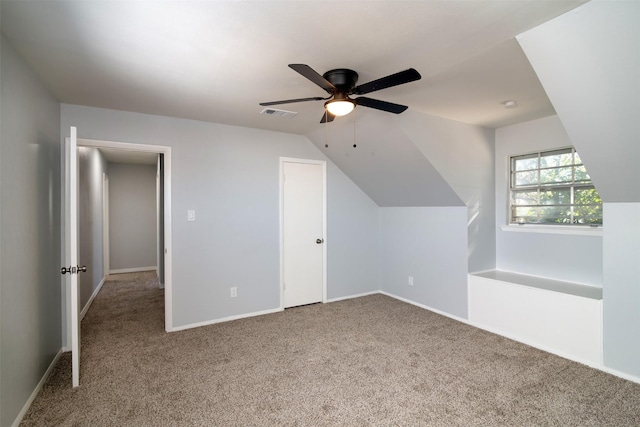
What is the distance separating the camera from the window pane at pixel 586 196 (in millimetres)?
3238

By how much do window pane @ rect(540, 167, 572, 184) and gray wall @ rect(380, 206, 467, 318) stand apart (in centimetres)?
97

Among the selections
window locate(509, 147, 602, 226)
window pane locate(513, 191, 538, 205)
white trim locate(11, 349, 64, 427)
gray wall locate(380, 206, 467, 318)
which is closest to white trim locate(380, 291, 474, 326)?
gray wall locate(380, 206, 467, 318)

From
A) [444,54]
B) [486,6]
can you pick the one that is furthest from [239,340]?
[486,6]

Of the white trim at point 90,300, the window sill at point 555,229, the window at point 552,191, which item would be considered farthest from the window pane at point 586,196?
the white trim at point 90,300

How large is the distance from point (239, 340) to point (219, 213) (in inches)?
57.6

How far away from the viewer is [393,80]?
1.90m

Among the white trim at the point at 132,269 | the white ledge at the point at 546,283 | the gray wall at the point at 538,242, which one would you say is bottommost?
the white trim at the point at 132,269

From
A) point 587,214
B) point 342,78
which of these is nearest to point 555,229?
point 587,214

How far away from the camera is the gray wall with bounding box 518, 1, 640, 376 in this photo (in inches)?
65.8

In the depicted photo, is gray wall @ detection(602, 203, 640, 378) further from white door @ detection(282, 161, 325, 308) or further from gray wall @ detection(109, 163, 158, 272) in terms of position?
gray wall @ detection(109, 163, 158, 272)

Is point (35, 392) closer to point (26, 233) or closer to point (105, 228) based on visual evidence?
point (26, 233)

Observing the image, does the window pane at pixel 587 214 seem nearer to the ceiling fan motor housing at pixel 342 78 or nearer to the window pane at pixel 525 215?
the window pane at pixel 525 215

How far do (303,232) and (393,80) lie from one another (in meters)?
2.79

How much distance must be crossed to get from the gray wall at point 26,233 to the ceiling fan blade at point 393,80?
Answer: 86.1 inches
